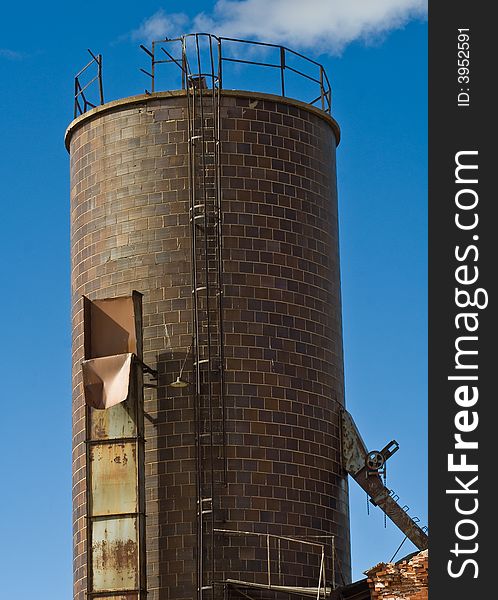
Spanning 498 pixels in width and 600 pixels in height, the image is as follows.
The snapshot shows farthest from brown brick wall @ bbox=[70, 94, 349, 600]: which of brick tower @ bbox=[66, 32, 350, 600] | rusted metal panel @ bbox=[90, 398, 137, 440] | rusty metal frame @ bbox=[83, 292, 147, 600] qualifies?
rusted metal panel @ bbox=[90, 398, 137, 440]

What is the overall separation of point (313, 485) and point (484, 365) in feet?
47.8

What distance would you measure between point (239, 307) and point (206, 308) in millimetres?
957

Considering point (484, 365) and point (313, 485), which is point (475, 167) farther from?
point (313, 485)

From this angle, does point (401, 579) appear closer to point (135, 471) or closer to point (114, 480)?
point (135, 471)

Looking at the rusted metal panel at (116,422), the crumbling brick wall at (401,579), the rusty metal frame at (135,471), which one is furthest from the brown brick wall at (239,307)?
the crumbling brick wall at (401,579)

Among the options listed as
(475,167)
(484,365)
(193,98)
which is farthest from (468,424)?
(193,98)

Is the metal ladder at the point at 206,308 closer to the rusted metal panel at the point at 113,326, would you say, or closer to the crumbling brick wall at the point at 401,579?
the rusted metal panel at the point at 113,326

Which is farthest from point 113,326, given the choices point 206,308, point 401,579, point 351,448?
point 401,579

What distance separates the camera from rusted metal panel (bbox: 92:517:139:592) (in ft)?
144

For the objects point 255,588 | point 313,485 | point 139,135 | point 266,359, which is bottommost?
point 255,588

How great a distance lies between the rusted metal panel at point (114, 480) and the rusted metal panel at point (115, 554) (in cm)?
32

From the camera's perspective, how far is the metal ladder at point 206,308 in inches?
1761

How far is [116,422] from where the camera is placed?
148 ft

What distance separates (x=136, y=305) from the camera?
150 feet
